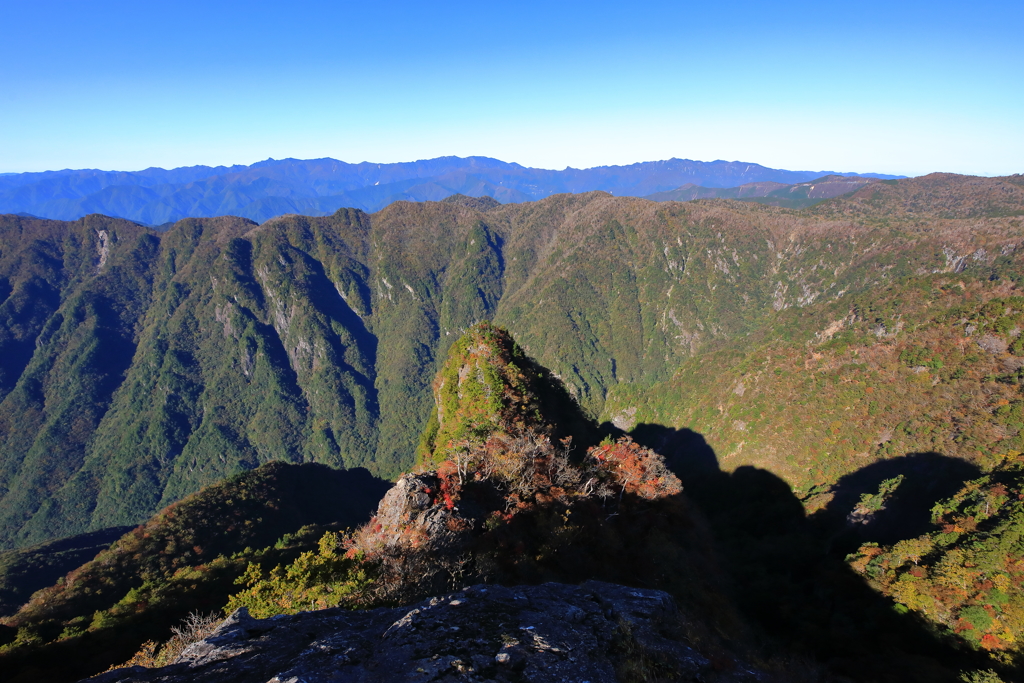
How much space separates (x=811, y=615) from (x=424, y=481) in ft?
118

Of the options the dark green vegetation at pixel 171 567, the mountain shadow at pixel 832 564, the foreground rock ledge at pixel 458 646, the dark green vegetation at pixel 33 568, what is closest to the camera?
the foreground rock ledge at pixel 458 646

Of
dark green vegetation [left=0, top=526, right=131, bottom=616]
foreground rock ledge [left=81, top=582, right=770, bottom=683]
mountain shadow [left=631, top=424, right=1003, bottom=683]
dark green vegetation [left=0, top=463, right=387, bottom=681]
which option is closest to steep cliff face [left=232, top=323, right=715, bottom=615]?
foreground rock ledge [left=81, top=582, right=770, bottom=683]

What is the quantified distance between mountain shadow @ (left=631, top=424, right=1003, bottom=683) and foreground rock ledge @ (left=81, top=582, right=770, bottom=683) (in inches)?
866

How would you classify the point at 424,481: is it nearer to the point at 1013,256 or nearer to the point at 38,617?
the point at 38,617

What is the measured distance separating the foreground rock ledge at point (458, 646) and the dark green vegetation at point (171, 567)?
1023 inches

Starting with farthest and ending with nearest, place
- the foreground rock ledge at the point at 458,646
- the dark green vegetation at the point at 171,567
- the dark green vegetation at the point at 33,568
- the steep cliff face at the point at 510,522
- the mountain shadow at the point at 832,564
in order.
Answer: the dark green vegetation at the point at 33,568, the dark green vegetation at the point at 171,567, the mountain shadow at the point at 832,564, the steep cliff face at the point at 510,522, the foreground rock ledge at the point at 458,646

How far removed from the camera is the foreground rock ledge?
14969mm

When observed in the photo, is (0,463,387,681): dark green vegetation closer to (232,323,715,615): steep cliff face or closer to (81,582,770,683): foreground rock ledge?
(232,323,715,615): steep cliff face

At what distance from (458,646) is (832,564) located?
4794 centimetres

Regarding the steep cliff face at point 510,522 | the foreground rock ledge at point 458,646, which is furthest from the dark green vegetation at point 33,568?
the foreground rock ledge at point 458,646

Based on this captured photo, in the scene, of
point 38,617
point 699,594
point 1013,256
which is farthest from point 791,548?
point 1013,256

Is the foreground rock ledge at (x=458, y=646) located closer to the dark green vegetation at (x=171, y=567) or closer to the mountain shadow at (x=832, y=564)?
the mountain shadow at (x=832, y=564)

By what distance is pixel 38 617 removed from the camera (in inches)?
2087

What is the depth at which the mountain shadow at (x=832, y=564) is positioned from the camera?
32.0 meters
